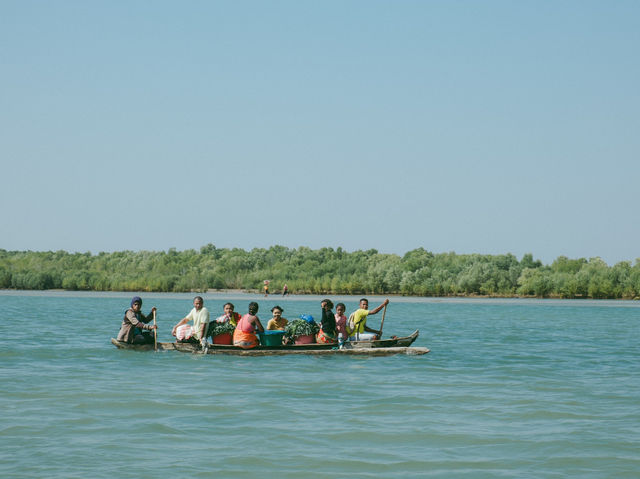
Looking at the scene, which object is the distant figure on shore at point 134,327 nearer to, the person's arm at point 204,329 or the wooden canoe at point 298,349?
the wooden canoe at point 298,349

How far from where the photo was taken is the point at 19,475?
9.33 m

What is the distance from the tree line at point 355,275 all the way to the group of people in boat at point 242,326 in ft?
189

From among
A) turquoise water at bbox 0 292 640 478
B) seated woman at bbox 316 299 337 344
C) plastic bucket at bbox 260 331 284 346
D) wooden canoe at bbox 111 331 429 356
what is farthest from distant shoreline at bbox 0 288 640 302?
plastic bucket at bbox 260 331 284 346

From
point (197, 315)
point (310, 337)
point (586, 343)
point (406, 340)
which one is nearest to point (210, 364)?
point (197, 315)

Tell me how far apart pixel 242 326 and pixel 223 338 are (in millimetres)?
879

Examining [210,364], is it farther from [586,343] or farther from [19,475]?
[586,343]

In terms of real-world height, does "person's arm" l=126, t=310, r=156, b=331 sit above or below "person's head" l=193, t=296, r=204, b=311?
below

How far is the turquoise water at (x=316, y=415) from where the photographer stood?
397 inches

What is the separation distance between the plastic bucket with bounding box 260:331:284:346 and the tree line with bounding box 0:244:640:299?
59.0 meters

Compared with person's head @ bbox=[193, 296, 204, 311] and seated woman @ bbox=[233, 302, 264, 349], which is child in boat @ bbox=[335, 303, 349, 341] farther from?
person's head @ bbox=[193, 296, 204, 311]

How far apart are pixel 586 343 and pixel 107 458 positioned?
21855 mm

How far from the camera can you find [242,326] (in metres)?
21.0

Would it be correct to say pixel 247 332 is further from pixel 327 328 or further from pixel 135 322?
pixel 135 322

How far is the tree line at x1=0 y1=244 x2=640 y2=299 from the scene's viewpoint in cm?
7781
